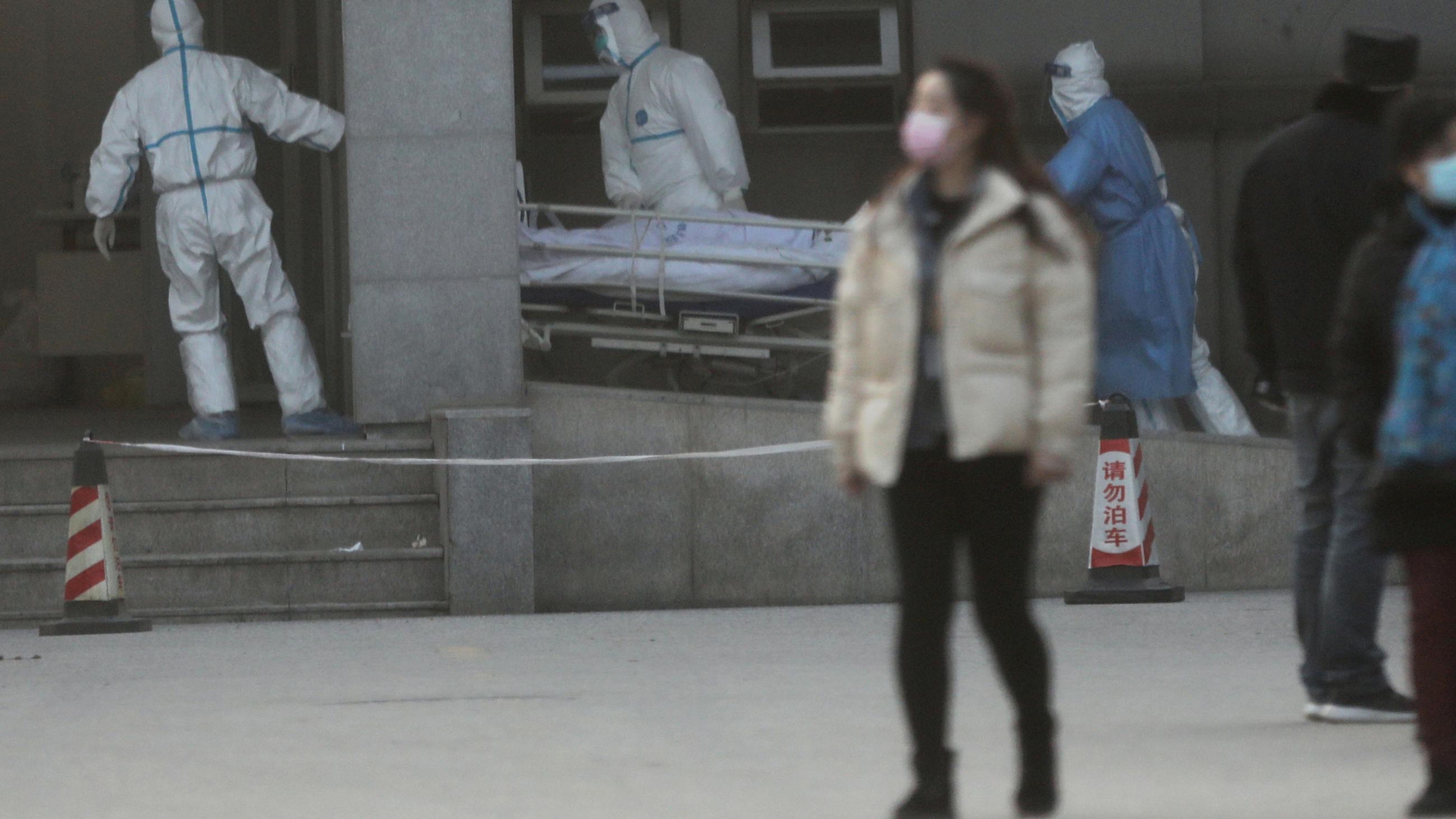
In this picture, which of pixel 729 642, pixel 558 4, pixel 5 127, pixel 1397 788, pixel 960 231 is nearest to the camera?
pixel 960 231

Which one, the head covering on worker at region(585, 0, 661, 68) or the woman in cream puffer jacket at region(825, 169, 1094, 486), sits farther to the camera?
the head covering on worker at region(585, 0, 661, 68)

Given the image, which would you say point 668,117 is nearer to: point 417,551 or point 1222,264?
point 417,551

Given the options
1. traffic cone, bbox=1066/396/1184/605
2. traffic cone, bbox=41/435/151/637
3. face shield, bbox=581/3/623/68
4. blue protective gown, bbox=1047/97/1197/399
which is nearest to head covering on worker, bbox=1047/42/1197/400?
blue protective gown, bbox=1047/97/1197/399

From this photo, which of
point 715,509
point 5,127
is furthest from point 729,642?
point 5,127

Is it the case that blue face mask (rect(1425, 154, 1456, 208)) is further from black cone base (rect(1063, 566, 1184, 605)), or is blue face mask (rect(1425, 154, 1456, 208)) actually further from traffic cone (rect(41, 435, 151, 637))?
traffic cone (rect(41, 435, 151, 637))

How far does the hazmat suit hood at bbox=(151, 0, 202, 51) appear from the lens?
38.3ft

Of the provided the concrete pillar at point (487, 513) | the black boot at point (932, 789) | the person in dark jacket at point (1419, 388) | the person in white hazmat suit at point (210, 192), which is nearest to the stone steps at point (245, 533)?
the concrete pillar at point (487, 513)

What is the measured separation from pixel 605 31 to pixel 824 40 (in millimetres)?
2568

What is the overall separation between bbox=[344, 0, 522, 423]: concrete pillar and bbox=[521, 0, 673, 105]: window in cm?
334

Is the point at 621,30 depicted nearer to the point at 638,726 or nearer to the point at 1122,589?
the point at 1122,589

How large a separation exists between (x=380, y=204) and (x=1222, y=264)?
6060mm

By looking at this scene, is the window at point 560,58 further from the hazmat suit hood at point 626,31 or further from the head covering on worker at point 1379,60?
the head covering on worker at point 1379,60

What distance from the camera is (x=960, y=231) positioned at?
449 centimetres

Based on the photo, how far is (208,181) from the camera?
11.6m
